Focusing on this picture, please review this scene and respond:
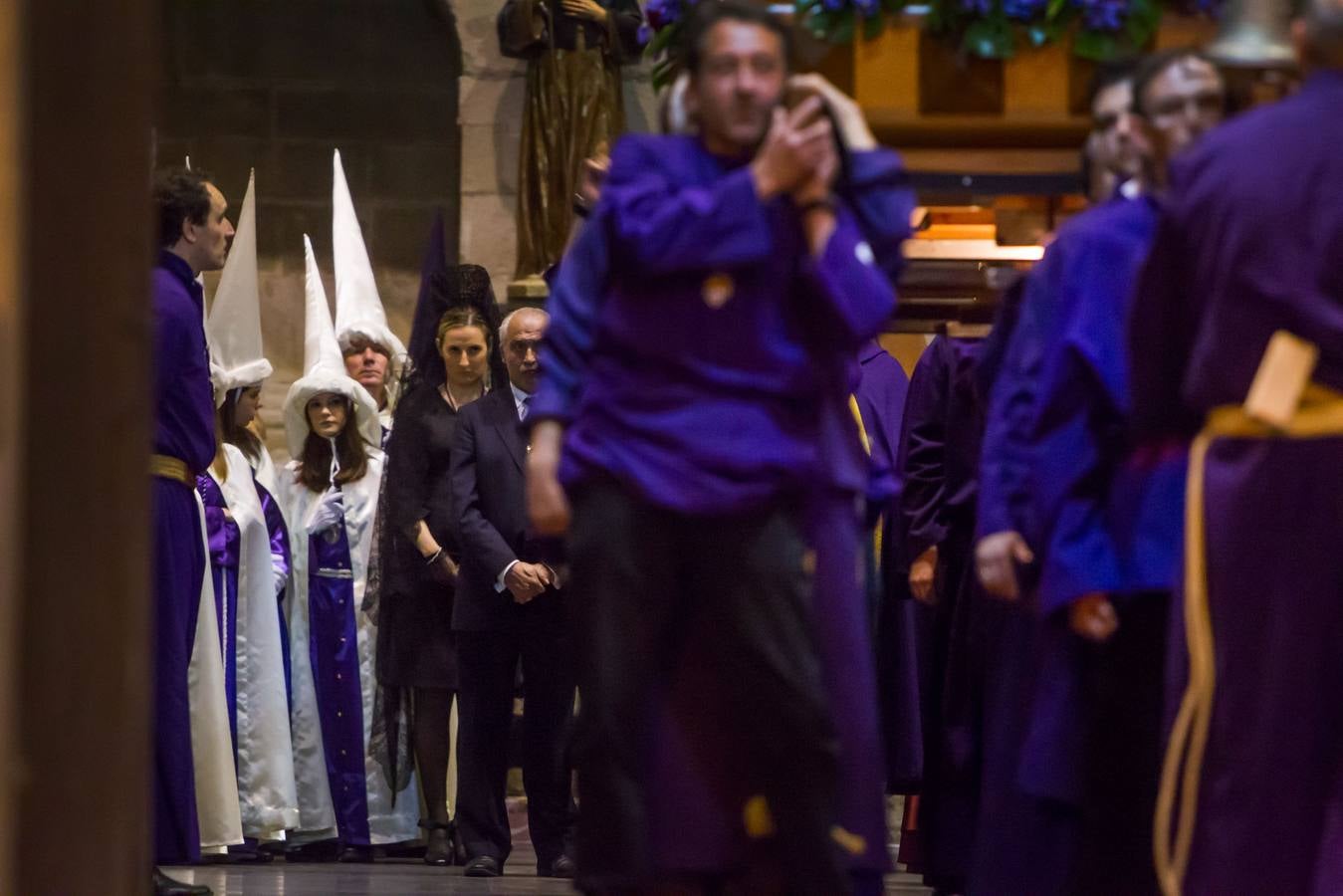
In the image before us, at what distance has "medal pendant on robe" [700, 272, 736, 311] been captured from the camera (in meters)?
3.43

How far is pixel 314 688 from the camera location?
7.96 metres

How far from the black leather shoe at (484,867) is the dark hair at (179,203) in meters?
1.94

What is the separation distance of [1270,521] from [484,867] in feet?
12.8

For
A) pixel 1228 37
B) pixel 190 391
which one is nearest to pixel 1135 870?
pixel 1228 37

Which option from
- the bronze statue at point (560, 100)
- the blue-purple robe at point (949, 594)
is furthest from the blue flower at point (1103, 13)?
the bronze statue at point (560, 100)

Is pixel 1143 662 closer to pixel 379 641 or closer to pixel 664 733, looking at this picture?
pixel 664 733

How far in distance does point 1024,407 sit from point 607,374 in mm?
881

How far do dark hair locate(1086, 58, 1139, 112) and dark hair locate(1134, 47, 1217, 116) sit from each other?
153 millimetres

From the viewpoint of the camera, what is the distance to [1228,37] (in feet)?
12.9

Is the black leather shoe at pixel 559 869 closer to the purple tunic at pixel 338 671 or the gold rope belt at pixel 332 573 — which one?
the purple tunic at pixel 338 671

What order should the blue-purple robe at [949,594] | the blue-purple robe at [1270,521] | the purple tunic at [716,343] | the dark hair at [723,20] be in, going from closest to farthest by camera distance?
the blue-purple robe at [1270,521]
the purple tunic at [716,343]
the dark hair at [723,20]
the blue-purple robe at [949,594]

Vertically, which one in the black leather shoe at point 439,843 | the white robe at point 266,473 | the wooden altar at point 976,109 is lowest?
the black leather shoe at point 439,843

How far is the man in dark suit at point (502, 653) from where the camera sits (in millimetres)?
6578

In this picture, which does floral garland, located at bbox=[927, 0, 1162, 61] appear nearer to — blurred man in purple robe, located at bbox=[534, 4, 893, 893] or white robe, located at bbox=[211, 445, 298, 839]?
blurred man in purple robe, located at bbox=[534, 4, 893, 893]
